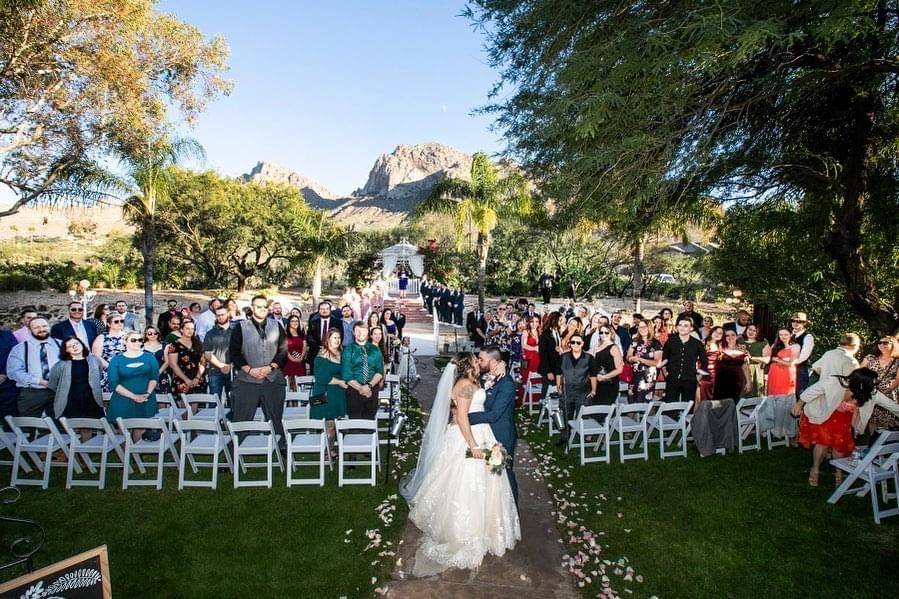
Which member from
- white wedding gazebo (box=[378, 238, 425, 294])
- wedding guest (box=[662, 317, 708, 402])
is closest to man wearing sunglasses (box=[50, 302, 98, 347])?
wedding guest (box=[662, 317, 708, 402])

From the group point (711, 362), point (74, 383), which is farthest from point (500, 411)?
point (74, 383)

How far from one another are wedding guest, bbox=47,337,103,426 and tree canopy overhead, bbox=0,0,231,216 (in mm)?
8002

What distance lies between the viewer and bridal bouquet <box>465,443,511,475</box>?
438 centimetres

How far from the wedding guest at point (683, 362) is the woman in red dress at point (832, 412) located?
4.72ft

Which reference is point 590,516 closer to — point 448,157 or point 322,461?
point 322,461

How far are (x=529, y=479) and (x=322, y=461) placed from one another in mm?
2466

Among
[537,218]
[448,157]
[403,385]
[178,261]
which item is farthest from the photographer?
[448,157]

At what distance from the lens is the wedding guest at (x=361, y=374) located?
21.5 ft

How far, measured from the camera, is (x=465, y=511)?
4.45 m

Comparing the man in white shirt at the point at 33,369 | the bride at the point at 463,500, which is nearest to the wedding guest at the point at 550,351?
the bride at the point at 463,500

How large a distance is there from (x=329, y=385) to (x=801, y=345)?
6.66 m

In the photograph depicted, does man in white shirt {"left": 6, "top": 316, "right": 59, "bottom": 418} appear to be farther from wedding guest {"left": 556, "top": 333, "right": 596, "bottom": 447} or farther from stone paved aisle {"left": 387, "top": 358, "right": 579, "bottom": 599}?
wedding guest {"left": 556, "top": 333, "right": 596, "bottom": 447}

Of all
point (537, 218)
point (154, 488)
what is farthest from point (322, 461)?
point (537, 218)

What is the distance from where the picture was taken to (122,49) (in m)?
12.4
